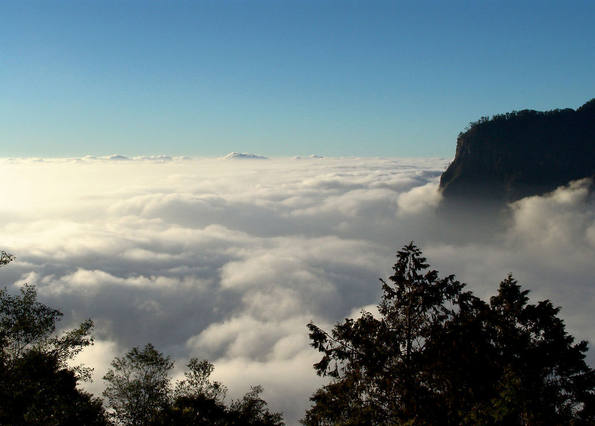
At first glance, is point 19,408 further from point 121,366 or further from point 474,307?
point 474,307

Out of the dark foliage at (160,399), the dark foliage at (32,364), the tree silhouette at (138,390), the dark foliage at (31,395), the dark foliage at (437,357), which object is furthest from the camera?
the tree silhouette at (138,390)

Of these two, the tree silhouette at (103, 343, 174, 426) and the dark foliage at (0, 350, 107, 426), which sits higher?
the dark foliage at (0, 350, 107, 426)

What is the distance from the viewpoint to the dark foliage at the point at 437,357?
55.5 feet

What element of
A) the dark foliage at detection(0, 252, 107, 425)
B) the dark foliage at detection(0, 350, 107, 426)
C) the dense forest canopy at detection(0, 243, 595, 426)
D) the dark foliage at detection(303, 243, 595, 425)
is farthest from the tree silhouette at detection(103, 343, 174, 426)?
the dark foliage at detection(303, 243, 595, 425)

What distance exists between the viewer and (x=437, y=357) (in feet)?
56.9

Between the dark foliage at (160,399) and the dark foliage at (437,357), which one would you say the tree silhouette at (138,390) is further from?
the dark foliage at (437,357)

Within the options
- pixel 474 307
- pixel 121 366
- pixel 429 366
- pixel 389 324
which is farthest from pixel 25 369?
pixel 474 307

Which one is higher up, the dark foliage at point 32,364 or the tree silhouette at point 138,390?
the dark foliage at point 32,364

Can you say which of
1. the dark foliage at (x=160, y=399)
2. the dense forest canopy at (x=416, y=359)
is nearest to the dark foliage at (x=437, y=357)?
the dense forest canopy at (x=416, y=359)

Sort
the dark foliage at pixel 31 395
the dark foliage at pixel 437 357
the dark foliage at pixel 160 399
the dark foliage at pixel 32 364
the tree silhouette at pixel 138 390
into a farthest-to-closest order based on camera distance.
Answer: the tree silhouette at pixel 138 390, the dark foliage at pixel 160 399, the dark foliage at pixel 32 364, the dark foliage at pixel 437 357, the dark foliage at pixel 31 395

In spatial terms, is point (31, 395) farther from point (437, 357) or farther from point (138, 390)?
point (437, 357)

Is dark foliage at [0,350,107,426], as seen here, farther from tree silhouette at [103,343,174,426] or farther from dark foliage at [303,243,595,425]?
dark foliage at [303,243,595,425]

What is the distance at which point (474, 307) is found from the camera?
20.2m

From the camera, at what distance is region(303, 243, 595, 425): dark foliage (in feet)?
55.5
